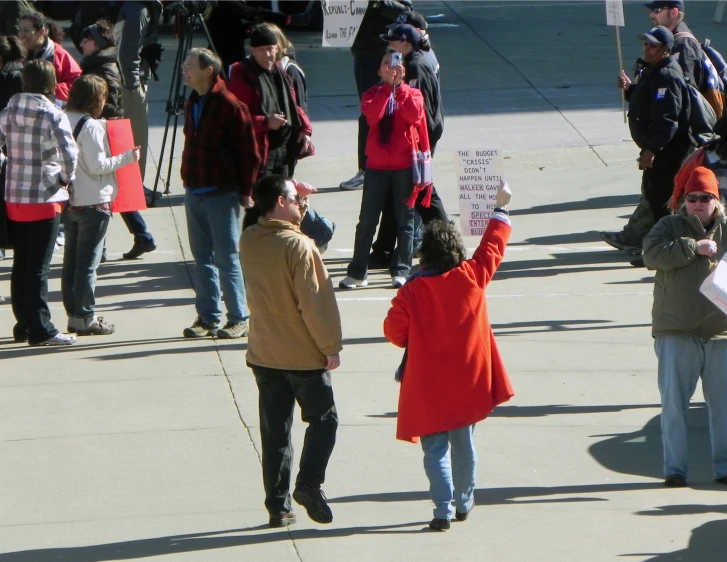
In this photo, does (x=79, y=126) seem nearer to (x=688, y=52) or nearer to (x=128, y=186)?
(x=128, y=186)

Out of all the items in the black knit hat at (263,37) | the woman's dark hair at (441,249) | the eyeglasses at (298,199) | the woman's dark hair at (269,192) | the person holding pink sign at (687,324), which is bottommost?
the person holding pink sign at (687,324)

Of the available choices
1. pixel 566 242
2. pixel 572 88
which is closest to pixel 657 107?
pixel 566 242

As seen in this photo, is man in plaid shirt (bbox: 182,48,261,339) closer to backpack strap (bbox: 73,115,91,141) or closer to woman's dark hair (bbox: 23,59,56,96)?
backpack strap (bbox: 73,115,91,141)

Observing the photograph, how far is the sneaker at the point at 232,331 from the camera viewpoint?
853 cm

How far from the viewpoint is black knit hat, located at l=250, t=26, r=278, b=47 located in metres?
8.62

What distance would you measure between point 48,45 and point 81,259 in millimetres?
2602

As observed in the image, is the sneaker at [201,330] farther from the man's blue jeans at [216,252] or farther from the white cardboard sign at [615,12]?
the white cardboard sign at [615,12]

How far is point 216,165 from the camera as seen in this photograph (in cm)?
817

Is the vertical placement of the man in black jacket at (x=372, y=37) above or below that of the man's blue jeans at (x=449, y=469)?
above

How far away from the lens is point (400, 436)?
558 cm

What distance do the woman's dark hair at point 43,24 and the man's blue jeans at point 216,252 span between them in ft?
8.62

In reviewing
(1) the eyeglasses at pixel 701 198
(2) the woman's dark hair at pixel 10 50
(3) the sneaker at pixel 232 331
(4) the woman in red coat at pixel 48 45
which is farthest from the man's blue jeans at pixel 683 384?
(4) the woman in red coat at pixel 48 45

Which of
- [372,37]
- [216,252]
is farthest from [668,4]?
[216,252]

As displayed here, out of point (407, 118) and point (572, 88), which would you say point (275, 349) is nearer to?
point (407, 118)
